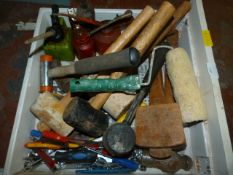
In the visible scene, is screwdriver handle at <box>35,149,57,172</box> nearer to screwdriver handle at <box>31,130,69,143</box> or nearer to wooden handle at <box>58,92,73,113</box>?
screwdriver handle at <box>31,130,69,143</box>

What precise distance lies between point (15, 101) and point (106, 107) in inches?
22.6

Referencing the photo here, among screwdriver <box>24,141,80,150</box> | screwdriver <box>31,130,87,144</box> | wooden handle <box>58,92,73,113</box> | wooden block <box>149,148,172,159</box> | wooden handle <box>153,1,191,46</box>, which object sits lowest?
wooden block <box>149,148,172,159</box>

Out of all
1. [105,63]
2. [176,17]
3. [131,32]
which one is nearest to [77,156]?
[105,63]

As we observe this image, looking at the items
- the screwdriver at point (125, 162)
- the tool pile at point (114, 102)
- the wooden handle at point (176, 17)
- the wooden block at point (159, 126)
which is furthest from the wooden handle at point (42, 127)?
the wooden handle at point (176, 17)

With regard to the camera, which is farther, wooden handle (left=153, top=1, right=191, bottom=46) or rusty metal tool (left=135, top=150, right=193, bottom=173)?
wooden handle (left=153, top=1, right=191, bottom=46)

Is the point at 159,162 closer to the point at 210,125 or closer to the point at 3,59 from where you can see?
the point at 210,125

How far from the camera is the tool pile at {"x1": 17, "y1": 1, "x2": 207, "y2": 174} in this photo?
68cm

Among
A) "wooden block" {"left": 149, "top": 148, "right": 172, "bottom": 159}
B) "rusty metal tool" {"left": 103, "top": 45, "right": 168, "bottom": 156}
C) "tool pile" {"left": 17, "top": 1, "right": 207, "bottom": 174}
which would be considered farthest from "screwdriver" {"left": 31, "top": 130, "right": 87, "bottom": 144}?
"wooden block" {"left": 149, "top": 148, "right": 172, "bottom": 159}

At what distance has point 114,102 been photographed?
2.42 ft

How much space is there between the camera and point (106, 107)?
758 millimetres

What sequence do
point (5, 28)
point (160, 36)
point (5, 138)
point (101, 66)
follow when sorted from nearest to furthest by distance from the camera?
point (101, 66) < point (160, 36) < point (5, 138) < point (5, 28)

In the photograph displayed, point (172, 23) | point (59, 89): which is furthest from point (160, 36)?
point (59, 89)

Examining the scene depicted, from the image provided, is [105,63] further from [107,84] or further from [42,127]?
[42,127]

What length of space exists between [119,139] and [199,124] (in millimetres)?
268
